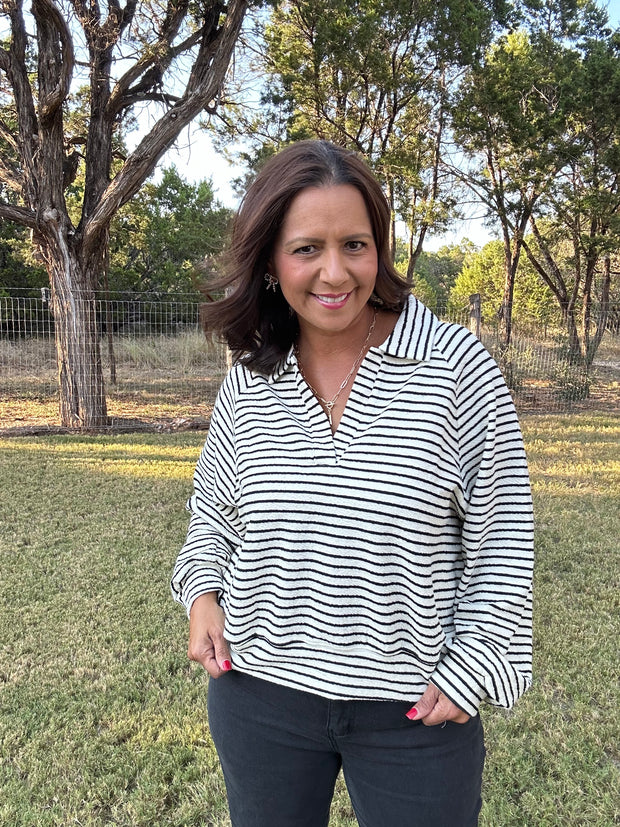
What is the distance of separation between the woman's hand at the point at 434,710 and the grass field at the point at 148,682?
1.22 meters

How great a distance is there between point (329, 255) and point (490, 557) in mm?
580

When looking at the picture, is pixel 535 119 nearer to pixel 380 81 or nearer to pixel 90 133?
pixel 380 81

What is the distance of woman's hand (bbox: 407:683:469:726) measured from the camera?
98cm

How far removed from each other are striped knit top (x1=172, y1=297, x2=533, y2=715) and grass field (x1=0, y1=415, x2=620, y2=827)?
123cm

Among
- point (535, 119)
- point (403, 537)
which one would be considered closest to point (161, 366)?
point (535, 119)

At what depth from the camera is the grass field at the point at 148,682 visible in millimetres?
1983

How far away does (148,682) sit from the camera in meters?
2.62

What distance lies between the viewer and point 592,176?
11.1 m

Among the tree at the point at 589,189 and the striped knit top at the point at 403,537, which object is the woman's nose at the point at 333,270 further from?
the tree at the point at 589,189

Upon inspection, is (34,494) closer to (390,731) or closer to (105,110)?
(390,731)

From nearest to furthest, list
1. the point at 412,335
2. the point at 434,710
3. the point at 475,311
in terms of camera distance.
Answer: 1. the point at 434,710
2. the point at 412,335
3. the point at 475,311

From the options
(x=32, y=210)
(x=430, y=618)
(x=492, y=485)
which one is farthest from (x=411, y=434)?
(x=32, y=210)

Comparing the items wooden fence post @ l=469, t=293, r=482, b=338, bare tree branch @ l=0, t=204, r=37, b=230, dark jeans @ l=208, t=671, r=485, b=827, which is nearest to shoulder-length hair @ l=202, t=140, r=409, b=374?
dark jeans @ l=208, t=671, r=485, b=827

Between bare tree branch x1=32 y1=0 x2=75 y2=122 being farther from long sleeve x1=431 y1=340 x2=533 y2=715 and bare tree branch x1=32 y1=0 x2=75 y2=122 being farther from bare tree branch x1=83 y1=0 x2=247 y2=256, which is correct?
long sleeve x1=431 y1=340 x2=533 y2=715
